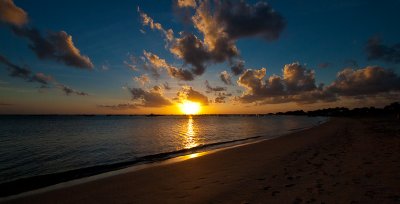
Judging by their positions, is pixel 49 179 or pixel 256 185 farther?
pixel 49 179

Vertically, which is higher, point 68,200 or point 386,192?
point 386,192

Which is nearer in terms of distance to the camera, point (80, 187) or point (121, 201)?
point (121, 201)

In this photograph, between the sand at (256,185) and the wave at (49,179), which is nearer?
the sand at (256,185)

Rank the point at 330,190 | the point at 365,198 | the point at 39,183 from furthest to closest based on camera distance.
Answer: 1. the point at 39,183
2. the point at 330,190
3. the point at 365,198

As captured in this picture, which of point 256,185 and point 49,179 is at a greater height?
point 256,185

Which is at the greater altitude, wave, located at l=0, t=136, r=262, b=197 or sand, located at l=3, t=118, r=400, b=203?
sand, located at l=3, t=118, r=400, b=203

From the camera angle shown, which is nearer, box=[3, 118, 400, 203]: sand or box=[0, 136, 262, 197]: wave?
box=[3, 118, 400, 203]: sand

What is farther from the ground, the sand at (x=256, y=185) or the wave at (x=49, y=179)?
the sand at (x=256, y=185)

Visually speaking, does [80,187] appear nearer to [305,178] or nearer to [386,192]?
[305,178]

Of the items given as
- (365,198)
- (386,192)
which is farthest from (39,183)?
(386,192)

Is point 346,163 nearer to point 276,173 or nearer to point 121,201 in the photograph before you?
point 276,173

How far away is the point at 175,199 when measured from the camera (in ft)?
27.8

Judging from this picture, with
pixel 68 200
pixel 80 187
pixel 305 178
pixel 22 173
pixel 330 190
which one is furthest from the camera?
pixel 22 173

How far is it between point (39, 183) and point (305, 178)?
13298mm
